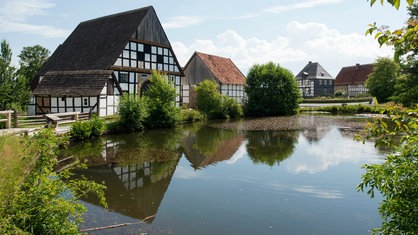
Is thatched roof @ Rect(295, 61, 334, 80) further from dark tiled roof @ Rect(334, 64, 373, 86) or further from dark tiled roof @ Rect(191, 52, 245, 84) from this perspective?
dark tiled roof @ Rect(191, 52, 245, 84)

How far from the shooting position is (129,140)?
18.8m

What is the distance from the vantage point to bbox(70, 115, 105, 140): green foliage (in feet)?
58.8

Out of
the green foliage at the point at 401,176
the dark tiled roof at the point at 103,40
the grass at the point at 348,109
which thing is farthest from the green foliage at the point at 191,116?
the green foliage at the point at 401,176

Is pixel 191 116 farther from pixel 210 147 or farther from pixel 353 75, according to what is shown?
pixel 353 75

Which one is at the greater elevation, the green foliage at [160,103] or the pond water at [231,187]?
the green foliage at [160,103]

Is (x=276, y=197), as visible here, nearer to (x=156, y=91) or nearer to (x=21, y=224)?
(x=21, y=224)

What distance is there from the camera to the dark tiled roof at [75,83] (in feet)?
81.0

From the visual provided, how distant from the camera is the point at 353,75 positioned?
→ 225ft

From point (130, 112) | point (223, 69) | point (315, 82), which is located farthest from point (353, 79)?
point (130, 112)

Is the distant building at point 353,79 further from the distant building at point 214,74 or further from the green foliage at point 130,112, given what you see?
the green foliage at point 130,112

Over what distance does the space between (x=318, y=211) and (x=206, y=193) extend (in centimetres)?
297

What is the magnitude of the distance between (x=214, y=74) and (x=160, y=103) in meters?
14.9

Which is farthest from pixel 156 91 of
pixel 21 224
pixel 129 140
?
pixel 21 224

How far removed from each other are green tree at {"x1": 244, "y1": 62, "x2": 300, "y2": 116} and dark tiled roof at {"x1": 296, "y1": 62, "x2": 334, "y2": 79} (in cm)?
3083
